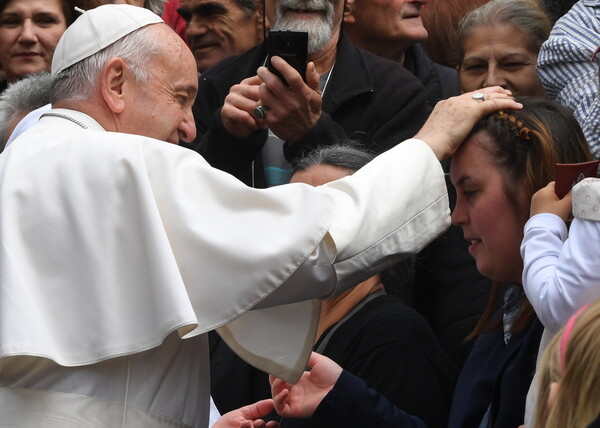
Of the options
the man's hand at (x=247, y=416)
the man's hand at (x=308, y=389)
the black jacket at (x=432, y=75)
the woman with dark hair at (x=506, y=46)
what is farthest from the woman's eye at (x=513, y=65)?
the man's hand at (x=247, y=416)

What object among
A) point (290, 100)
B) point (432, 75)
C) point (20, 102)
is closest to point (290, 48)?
point (290, 100)

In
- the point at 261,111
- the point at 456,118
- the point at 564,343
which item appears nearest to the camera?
the point at 564,343

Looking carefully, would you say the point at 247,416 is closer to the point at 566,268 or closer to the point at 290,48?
the point at 566,268

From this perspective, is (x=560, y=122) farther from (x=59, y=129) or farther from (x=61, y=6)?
(x=61, y=6)

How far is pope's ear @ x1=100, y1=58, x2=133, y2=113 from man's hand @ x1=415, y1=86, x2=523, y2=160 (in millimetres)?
970

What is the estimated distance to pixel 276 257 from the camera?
3623 millimetres

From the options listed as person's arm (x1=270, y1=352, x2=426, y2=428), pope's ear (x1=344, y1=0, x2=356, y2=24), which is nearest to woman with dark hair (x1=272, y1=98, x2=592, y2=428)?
person's arm (x1=270, y1=352, x2=426, y2=428)

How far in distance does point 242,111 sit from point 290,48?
1.12ft

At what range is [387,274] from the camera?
15.6 feet

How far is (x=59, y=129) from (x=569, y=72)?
6.39 ft

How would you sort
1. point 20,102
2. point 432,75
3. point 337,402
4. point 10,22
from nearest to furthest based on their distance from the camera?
point 337,402 < point 20,102 < point 432,75 < point 10,22

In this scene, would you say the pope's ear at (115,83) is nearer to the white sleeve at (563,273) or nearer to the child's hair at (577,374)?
the white sleeve at (563,273)

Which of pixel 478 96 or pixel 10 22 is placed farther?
pixel 10 22

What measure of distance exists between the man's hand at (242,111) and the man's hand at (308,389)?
4.96 feet
